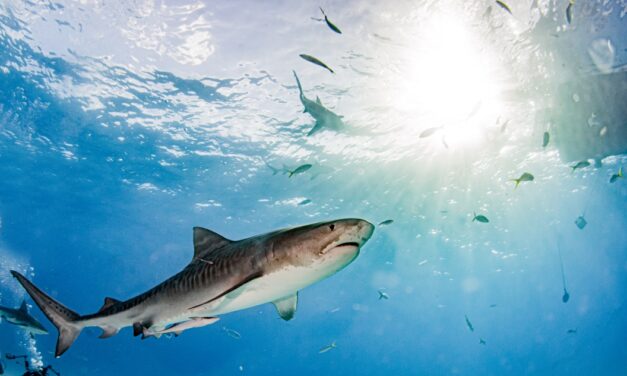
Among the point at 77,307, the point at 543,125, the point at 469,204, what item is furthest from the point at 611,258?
the point at 77,307

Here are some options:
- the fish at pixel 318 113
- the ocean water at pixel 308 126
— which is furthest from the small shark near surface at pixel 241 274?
the fish at pixel 318 113

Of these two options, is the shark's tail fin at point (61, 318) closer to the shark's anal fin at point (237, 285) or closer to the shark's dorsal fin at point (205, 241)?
the shark's dorsal fin at point (205, 241)

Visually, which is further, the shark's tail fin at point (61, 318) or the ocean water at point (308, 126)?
the ocean water at point (308, 126)

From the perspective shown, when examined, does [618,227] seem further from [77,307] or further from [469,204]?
[77,307]

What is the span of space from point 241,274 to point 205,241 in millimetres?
851

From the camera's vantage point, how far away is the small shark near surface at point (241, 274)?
7.54 feet

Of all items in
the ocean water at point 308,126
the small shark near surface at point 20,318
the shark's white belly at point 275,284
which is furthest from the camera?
the ocean water at point 308,126

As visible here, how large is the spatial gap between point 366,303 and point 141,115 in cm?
6305

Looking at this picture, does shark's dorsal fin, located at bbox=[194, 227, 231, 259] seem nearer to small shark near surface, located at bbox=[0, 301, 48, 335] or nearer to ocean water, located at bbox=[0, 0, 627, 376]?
ocean water, located at bbox=[0, 0, 627, 376]

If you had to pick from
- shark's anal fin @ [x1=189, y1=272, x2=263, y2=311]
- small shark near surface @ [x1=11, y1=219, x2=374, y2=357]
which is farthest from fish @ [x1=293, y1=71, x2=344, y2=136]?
shark's anal fin @ [x1=189, y1=272, x2=263, y2=311]

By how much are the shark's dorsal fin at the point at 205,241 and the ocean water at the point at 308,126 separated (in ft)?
20.5

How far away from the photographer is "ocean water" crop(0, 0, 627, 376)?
1091 cm

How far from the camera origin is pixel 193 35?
440 inches

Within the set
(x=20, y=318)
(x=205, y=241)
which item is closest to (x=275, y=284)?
(x=205, y=241)
